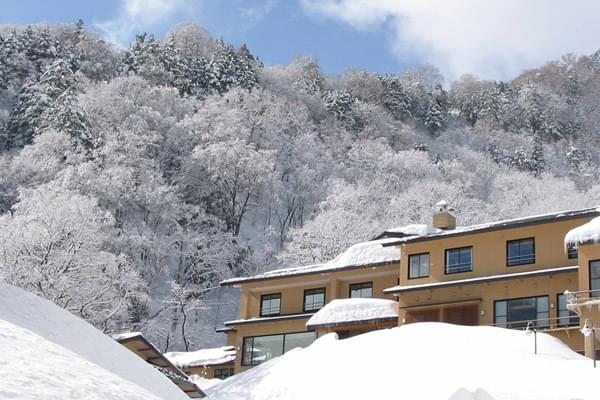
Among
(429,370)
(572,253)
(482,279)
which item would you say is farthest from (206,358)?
(429,370)

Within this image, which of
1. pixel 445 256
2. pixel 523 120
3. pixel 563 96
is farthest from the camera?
pixel 563 96

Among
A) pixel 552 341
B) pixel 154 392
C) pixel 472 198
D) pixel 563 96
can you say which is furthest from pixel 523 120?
pixel 154 392

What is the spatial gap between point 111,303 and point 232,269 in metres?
19.9

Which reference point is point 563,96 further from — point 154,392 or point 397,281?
point 154,392

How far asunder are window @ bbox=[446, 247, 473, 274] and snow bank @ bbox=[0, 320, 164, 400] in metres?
23.0

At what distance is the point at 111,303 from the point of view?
41062 millimetres

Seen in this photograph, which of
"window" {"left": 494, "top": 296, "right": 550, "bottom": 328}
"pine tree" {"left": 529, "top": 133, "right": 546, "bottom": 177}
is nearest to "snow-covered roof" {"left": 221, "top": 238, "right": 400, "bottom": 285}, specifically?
"window" {"left": 494, "top": 296, "right": 550, "bottom": 328}

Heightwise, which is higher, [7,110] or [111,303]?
[7,110]

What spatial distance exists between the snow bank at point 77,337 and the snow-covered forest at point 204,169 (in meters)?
23.6

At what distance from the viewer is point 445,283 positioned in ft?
106

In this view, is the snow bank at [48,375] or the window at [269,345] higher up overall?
the window at [269,345]

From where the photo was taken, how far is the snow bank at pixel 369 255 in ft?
120

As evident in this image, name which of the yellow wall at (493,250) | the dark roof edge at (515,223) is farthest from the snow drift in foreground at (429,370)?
the dark roof edge at (515,223)

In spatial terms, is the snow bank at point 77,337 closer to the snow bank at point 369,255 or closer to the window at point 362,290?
the snow bank at point 369,255
